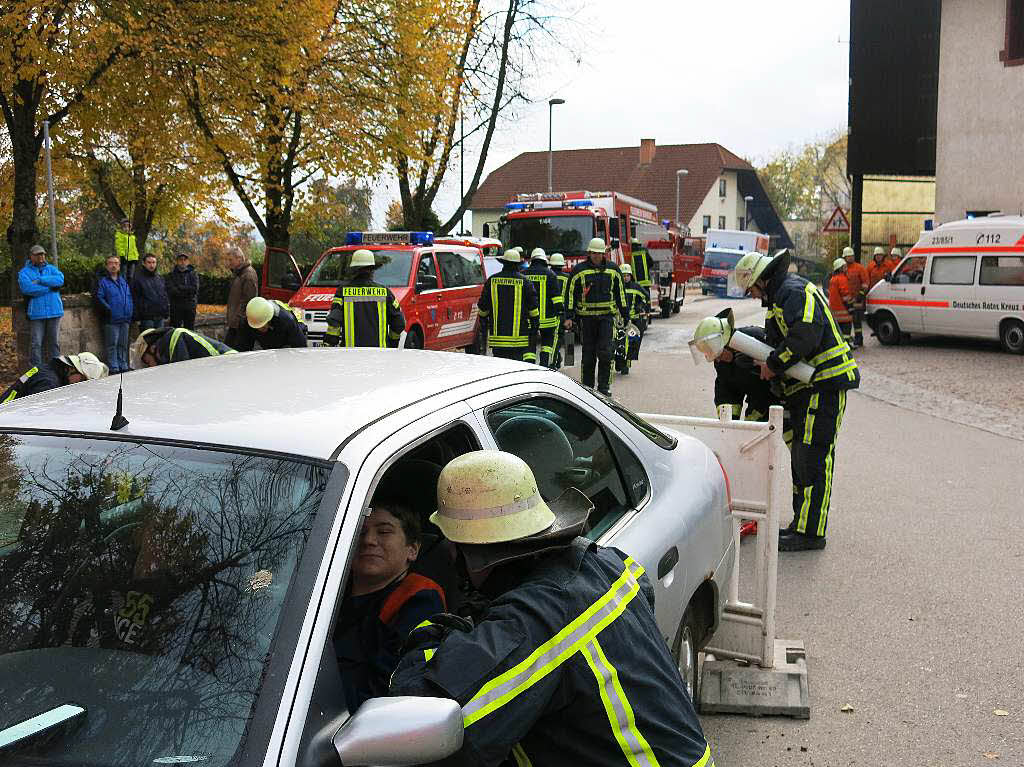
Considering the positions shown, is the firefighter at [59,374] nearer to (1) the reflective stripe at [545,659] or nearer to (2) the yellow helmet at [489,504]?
(2) the yellow helmet at [489,504]

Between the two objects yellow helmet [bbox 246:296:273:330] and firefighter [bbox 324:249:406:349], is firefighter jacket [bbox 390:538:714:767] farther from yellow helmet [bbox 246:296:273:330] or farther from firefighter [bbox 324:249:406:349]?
firefighter [bbox 324:249:406:349]

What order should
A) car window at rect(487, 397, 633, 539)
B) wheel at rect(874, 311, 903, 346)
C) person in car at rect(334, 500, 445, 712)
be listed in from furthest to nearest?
wheel at rect(874, 311, 903, 346) < car window at rect(487, 397, 633, 539) < person in car at rect(334, 500, 445, 712)

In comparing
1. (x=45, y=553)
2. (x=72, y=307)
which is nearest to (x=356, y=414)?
(x=45, y=553)

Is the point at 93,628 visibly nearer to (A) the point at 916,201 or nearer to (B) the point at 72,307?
(B) the point at 72,307

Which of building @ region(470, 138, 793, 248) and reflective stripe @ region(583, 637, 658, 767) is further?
building @ region(470, 138, 793, 248)

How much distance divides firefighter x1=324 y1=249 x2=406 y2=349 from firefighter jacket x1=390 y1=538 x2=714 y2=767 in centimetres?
807

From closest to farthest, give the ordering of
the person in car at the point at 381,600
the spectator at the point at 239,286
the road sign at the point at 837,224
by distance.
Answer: the person in car at the point at 381,600 → the spectator at the point at 239,286 → the road sign at the point at 837,224

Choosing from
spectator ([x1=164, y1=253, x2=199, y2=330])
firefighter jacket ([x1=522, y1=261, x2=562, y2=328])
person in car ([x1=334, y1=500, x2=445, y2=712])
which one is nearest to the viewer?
person in car ([x1=334, y1=500, x2=445, y2=712])

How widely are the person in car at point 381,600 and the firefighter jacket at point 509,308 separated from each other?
9.86m

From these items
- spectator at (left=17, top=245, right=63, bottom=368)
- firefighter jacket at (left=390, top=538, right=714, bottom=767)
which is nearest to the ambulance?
spectator at (left=17, top=245, right=63, bottom=368)

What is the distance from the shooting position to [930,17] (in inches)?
1124

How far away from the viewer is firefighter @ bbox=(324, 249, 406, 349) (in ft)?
32.8

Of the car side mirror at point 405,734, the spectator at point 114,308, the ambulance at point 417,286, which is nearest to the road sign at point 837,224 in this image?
the ambulance at point 417,286

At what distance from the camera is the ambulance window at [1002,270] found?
60.5 feet
